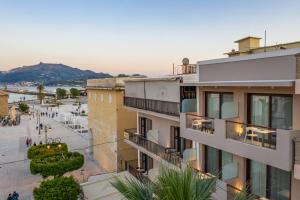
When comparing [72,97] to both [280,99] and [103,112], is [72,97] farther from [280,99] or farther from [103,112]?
[280,99]

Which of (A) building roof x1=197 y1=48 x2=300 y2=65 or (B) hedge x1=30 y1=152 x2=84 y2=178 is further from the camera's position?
(B) hedge x1=30 y1=152 x2=84 y2=178

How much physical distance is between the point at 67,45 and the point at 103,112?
44.8m

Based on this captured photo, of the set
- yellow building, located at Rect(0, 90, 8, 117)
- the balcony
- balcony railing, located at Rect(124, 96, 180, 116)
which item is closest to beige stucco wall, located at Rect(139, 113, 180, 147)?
balcony railing, located at Rect(124, 96, 180, 116)

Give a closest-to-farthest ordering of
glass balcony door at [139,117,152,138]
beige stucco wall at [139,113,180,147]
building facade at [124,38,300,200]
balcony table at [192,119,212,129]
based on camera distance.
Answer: building facade at [124,38,300,200] → balcony table at [192,119,212,129] → beige stucco wall at [139,113,180,147] → glass balcony door at [139,117,152,138]

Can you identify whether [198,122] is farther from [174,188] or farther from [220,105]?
[174,188]

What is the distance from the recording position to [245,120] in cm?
1171

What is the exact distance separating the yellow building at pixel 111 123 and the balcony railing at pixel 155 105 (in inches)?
111

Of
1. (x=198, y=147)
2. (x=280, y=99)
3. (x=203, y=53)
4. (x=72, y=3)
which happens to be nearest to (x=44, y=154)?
(x=198, y=147)

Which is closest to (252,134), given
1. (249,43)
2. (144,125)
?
(249,43)

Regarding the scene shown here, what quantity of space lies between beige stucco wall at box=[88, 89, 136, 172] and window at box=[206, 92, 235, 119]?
40.1ft

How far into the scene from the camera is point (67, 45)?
224ft

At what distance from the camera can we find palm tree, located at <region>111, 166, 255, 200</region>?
609 cm

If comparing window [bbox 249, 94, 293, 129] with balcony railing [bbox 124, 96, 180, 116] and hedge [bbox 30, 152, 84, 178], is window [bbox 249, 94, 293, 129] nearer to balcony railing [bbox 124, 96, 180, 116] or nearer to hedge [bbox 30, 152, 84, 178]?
balcony railing [bbox 124, 96, 180, 116]

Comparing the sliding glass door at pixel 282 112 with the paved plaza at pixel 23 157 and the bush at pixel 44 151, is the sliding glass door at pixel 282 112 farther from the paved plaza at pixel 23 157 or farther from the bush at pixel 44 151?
the paved plaza at pixel 23 157
